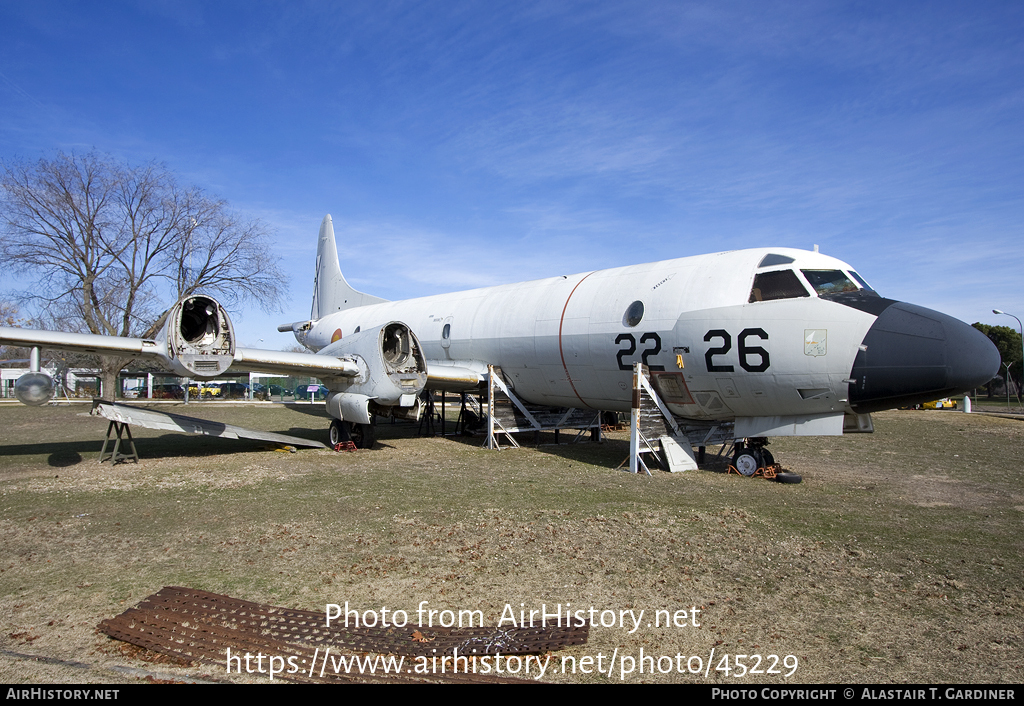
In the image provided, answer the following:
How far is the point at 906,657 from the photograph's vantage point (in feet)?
13.2

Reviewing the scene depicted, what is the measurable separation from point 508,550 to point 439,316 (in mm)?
11373

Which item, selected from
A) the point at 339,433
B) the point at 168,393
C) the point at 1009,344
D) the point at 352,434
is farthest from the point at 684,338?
the point at 1009,344

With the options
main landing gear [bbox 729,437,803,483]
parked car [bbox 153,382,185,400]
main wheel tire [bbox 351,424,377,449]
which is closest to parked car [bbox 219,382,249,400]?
parked car [bbox 153,382,185,400]

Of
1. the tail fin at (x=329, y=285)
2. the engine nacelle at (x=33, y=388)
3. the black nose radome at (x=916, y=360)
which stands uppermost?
the tail fin at (x=329, y=285)

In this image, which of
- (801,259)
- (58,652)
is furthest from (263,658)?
(801,259)

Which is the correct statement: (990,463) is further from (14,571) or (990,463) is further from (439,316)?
(14,571)

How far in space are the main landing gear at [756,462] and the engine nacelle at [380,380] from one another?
6180 millimetres

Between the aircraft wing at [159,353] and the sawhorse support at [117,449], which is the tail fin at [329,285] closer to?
the aircraft wing at [159,353]

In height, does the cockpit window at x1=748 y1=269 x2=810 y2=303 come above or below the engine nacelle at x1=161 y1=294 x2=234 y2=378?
above

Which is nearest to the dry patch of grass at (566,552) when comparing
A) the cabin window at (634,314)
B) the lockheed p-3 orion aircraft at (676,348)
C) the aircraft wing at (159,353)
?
the lockheed p-3 orion aircraft at (676,348)

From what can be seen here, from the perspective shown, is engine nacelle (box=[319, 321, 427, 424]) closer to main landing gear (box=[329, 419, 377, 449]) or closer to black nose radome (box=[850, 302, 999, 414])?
main landing gear (box=[329, 419, 377, 449])

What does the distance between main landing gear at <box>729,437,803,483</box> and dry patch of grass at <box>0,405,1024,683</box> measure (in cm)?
45

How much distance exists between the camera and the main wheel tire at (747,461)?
10.9m

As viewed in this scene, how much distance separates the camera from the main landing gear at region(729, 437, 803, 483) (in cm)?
1072
